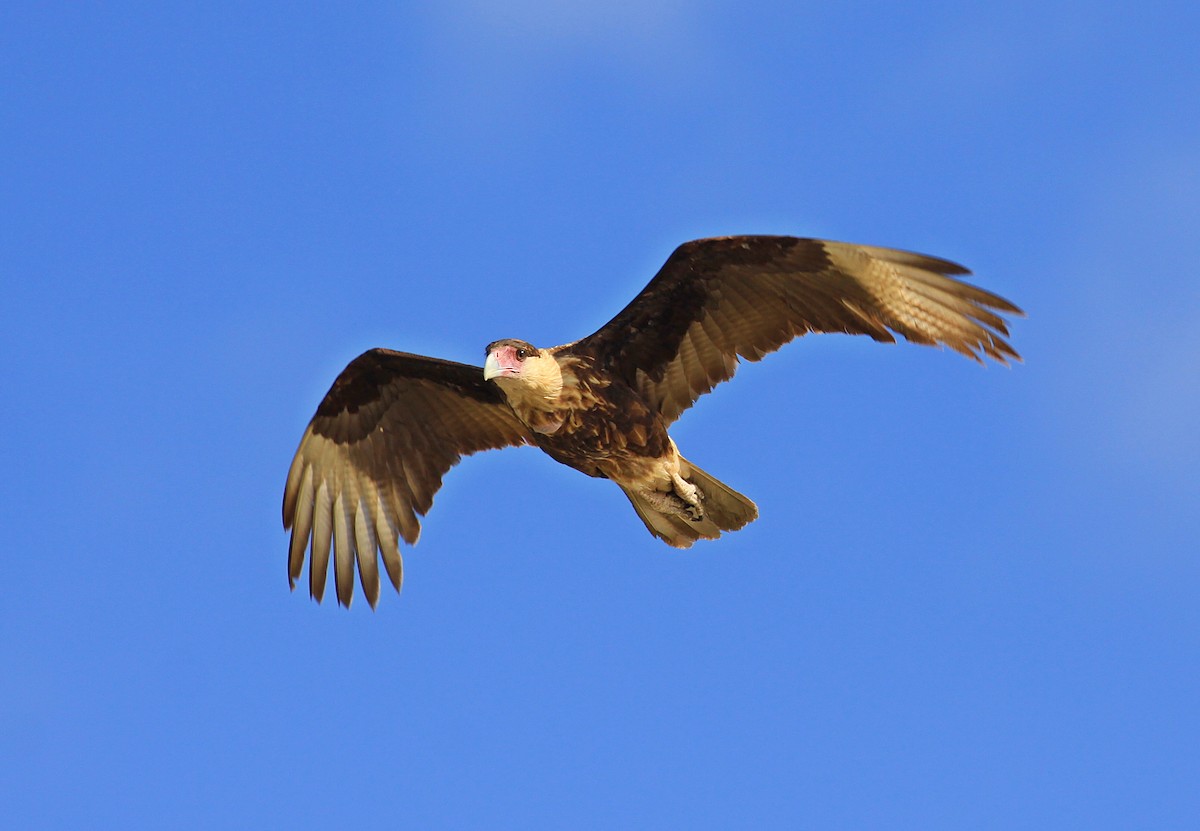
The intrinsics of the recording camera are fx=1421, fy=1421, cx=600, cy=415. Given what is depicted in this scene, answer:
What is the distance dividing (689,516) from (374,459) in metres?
2.40

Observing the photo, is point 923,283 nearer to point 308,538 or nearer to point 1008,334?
point 1008,334

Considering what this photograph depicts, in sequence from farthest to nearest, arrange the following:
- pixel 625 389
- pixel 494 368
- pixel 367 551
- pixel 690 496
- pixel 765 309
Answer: pixel 367 551
pixel 690 496
pixel 625 389
pixel 765 309
pixel 494 368

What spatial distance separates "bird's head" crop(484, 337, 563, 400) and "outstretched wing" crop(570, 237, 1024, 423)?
1.51 ft

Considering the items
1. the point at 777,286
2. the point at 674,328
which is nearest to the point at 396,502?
the point at 674,328

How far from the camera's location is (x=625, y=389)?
9164 millimetres

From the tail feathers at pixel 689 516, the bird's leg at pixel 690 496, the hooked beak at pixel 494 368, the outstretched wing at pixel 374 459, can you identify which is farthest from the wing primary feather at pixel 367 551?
the bird's leg at pixel 690 496

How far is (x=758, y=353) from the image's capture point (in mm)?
9086

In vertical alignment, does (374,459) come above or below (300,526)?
above

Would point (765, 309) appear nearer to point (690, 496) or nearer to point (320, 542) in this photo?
point (690, 496)

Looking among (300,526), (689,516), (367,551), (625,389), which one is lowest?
(689,516)

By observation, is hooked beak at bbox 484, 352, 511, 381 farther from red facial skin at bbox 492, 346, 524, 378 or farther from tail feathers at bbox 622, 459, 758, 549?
tail feathers at bbox 622, 459, 758, 549

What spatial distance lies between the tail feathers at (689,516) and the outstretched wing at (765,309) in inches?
22.4

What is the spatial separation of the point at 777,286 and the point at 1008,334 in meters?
1.45

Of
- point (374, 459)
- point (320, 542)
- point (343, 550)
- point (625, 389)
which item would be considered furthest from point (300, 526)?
point (625, 389)
